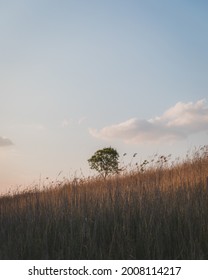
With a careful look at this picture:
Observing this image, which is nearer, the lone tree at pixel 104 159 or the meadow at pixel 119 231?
the meadow at pixel 119 231

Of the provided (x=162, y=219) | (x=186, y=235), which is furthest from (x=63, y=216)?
(x=186, y=235)

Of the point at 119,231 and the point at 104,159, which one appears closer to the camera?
the point at 119,231

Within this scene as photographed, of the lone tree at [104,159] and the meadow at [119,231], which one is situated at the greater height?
the lone tree at [104,159]

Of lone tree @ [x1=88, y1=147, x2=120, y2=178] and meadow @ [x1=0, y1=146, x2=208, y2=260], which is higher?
lone tree @ [x1=88, y1=147, x2=120, y2=178]

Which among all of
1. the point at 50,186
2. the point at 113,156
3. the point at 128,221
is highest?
the point at 113,156

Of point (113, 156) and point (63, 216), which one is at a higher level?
point (113, 156)

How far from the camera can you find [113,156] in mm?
21703

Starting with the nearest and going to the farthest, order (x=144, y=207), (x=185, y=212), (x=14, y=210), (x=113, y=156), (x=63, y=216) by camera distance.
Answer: (x=185, y=212)
(x=144, y=207)
(x=63, y=216)
(x=14, y=210)
(x=113, y=156)

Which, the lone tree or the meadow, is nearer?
the meadow
